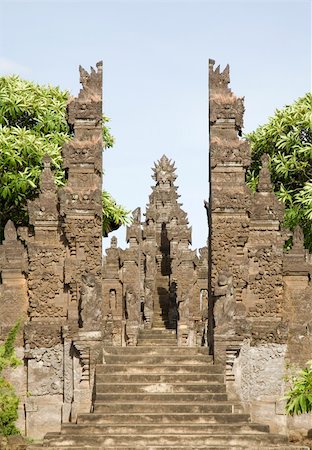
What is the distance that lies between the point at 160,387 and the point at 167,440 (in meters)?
1.71

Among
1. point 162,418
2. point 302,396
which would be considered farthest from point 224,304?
point 302,396

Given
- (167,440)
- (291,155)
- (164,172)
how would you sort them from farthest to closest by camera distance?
(164,172) < (291,155) < (167,440)

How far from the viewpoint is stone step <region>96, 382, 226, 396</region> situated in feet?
57.2

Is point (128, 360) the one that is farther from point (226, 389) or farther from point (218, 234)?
point (218, 234)

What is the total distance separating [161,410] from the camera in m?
16.9

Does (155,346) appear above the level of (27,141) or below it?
below

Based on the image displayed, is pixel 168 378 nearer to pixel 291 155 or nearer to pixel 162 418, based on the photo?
pixel 162 418

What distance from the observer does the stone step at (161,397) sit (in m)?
17.2

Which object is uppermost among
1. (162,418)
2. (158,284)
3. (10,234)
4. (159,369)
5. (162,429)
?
(10,234)

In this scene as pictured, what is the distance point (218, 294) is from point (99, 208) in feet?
11.0

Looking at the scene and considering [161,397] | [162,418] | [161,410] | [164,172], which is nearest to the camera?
[162,418]

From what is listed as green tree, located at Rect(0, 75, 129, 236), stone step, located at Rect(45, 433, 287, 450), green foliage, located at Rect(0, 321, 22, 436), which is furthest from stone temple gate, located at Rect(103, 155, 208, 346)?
stone step, located at Rect(45, 433, 287, 450)

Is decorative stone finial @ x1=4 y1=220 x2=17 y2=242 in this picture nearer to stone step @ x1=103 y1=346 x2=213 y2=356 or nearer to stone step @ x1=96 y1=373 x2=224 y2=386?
stone step @ x1=103 y1=346 x2=213 y2=356

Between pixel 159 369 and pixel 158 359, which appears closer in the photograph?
pixel 159 369
